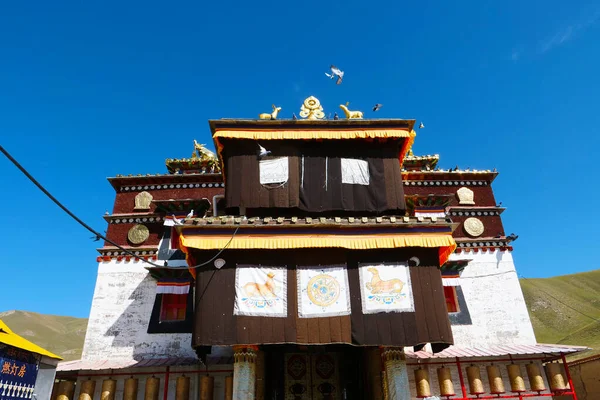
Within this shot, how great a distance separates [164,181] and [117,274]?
4927mm

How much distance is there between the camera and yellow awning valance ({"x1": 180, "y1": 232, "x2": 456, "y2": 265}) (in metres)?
11.1

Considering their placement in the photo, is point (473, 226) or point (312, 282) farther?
point (473, 226)

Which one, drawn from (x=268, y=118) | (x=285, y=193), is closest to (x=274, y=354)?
(x=285, y=193)

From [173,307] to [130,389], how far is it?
3.54 m

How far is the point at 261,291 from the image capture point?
1109 cm

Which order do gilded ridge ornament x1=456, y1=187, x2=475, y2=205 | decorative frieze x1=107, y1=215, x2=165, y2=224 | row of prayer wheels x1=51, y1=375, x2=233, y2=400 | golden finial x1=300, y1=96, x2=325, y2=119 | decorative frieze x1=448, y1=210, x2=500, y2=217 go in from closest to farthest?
row of prayer wheels x1=51, y1=375, x2=233, y2=400
golden finial x1=300, y1=96, x2=325, y2=119
decorative frieze x1=107, y1=215, x2=165, y2=224
decorative frieze x1=448, y1=210, x2=500, y2=217
gilded ridge ornament x1=456, y1=187, x2=475, y2=205

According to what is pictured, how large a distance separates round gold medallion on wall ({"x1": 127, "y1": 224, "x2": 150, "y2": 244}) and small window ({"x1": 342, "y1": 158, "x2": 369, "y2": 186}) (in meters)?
9.98

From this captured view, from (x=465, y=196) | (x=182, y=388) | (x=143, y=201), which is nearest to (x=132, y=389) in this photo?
(x=182, y=388)

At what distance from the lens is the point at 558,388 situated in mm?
14039

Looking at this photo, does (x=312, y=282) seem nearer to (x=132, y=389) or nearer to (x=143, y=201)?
(x=132, y=389)

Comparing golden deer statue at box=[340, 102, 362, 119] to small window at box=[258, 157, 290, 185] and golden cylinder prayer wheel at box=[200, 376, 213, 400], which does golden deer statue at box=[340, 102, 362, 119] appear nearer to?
small window at box=[258, 157, 290, 185]

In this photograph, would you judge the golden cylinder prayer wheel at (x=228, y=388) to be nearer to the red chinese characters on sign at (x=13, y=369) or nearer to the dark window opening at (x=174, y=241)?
the dark window opening at (x=174, y=241)

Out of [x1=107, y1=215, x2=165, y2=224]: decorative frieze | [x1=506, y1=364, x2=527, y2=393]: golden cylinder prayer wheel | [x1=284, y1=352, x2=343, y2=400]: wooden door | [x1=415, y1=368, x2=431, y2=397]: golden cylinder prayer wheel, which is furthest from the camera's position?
[x1=107, y1=215, x2=165, y2=224]: decorative frieze

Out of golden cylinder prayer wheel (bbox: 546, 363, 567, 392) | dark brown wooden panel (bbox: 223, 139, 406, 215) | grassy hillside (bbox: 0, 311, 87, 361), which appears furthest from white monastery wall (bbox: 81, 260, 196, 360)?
grassy hillside (bbox: 0, 311, 87, 361)
